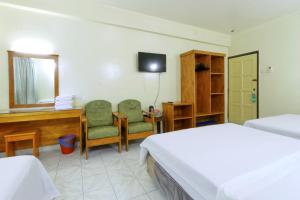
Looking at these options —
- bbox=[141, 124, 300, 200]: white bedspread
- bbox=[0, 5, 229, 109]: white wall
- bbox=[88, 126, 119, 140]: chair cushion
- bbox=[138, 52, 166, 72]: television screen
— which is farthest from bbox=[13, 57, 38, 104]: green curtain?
bbox=[141, 124, 300, 200]: white bedspread

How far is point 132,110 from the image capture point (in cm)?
328

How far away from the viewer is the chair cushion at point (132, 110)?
3.22 m

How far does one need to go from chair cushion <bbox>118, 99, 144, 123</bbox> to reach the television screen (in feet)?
2.48

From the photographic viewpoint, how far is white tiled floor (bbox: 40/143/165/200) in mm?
1694

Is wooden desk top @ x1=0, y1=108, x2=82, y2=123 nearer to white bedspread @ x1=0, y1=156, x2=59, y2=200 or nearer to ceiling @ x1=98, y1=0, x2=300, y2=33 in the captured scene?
white bedspread @ x1=0, y1=156, x2=59, y2=200

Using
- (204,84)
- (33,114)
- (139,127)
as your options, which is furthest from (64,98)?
(204,84)

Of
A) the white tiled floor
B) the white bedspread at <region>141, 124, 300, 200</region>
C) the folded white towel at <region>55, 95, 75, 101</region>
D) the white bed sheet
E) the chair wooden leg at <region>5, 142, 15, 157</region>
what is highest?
the folded white towel at <region>55, 95, 75, 101</region>

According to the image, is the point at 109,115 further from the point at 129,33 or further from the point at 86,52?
the point at 129,33

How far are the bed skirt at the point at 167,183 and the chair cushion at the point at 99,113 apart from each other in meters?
1.50

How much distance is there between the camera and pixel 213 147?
4.71 ft

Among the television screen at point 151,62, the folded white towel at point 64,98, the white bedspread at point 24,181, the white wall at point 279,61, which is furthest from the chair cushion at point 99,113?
the white wall at point 279,61

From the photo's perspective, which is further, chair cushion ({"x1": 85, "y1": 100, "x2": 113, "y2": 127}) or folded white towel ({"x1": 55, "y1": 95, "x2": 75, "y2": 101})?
chair cushion ({"x1": 85, "y1": 100, "x2": 113, "y2": 127})

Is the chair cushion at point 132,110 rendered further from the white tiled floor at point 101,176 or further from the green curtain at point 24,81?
the green curtain at point 24,81

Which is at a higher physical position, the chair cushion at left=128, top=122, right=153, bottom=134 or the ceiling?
the ceiling
